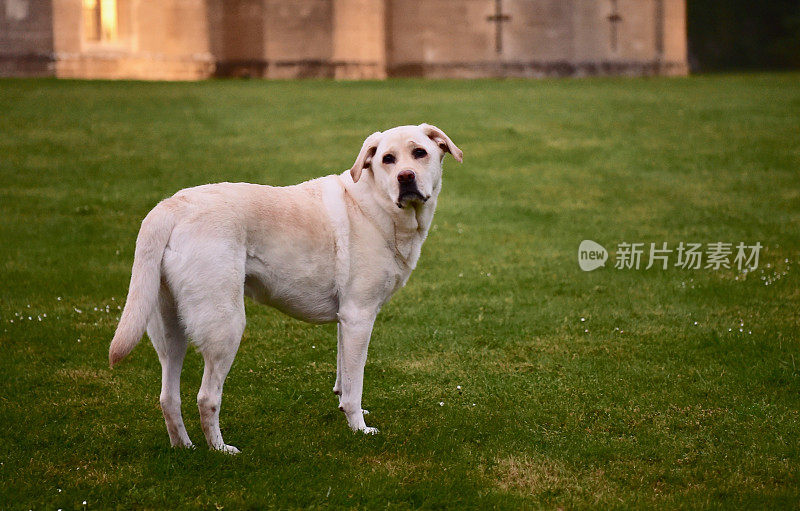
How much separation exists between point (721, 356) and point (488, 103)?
14.9m

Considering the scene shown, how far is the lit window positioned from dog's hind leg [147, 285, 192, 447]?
25.1 meters

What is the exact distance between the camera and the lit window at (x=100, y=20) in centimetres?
2822

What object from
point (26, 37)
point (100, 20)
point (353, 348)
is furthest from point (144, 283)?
point (100, 20)

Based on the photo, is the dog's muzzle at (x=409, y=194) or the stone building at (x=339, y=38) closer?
the dog's muzzle at (x=409, y=194)

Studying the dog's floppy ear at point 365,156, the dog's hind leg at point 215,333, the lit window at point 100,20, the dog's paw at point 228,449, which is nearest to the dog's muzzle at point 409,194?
the dog's floppy ear at point 365,156

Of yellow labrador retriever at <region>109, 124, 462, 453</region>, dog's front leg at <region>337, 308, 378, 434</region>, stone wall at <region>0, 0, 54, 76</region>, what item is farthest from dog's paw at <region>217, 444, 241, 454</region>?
stone wall at <region>0, 0, 54, 76</region>

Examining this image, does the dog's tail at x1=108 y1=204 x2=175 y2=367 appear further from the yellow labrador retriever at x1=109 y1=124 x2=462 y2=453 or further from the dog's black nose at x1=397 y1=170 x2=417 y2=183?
the dog's black nose at x1=397 y1=170 x2=417 y2=183

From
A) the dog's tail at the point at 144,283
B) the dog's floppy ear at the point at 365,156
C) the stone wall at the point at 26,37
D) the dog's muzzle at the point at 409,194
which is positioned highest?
the stone wall at the point at 26,37

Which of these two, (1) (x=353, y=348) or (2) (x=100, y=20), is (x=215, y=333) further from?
(2) (x=100, y=20)

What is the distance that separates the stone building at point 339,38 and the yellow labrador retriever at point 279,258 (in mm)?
23764

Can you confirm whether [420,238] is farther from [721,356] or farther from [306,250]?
[721,356]

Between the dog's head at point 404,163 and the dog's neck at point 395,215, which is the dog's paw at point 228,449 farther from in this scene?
the dog's head at point 404,163

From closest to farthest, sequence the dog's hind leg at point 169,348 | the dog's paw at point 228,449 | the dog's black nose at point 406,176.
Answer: the dog's hind leg at point 169,348
the dog's paw at point 228,449
the dog's black nose at point 406,176

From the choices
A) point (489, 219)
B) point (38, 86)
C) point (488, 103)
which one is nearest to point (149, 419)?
point (489, 219)
